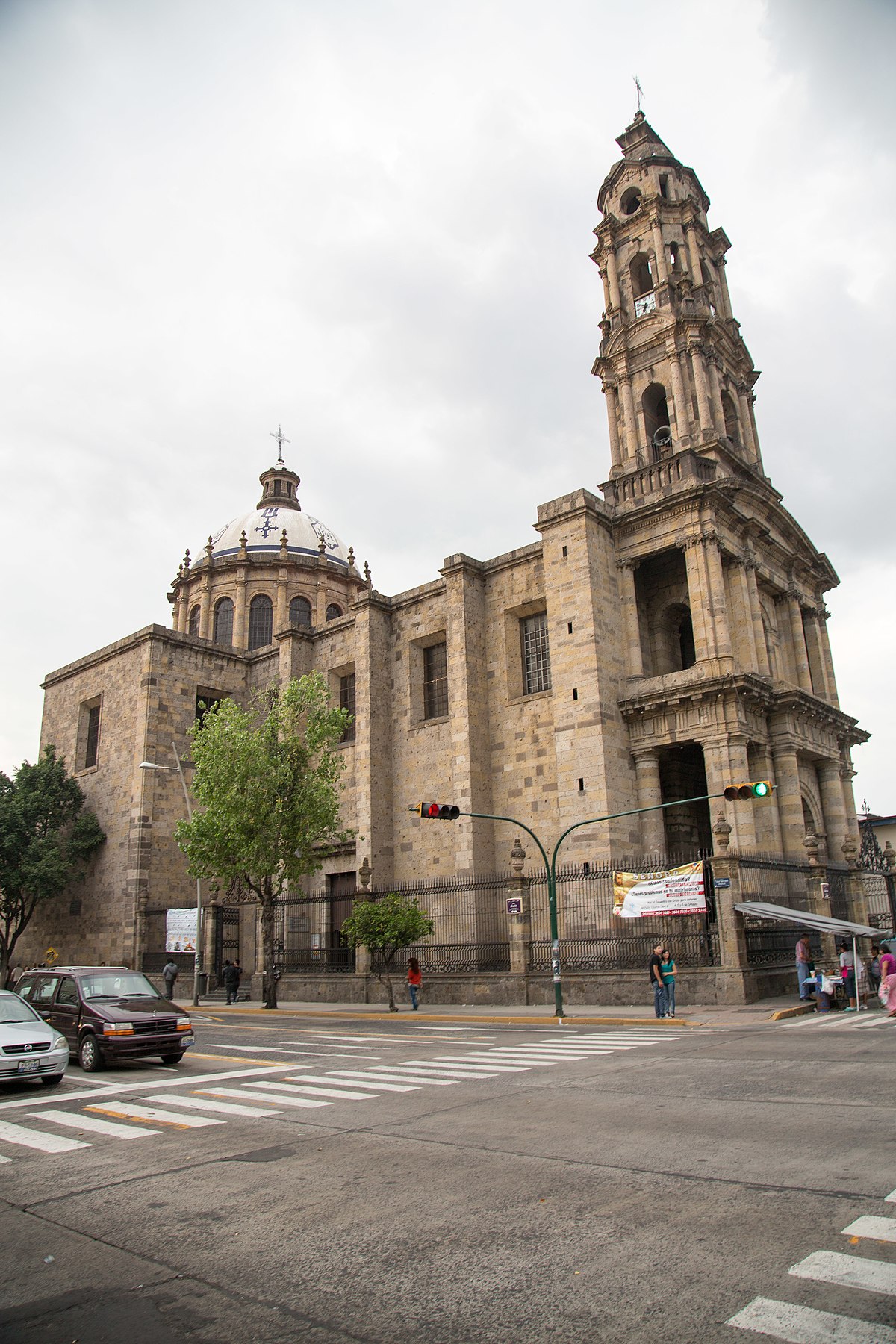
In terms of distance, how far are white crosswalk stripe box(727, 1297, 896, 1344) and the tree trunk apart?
23.4 metres

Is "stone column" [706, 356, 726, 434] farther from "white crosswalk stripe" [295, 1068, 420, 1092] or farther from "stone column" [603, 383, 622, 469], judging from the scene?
"white crosswalk stripe" [295, 1068, 420, 1092]

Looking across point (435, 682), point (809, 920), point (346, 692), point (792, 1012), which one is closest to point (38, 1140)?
point (792, 1012)

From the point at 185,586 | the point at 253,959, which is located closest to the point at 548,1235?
the point at 253,959

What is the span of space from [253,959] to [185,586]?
2319 cm

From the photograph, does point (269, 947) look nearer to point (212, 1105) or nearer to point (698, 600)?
point (698, 600)

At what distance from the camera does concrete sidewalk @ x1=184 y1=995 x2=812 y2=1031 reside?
17969 millimetres

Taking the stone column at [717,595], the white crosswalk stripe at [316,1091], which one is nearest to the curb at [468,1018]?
the white crosswalk stripe at [316,1091]

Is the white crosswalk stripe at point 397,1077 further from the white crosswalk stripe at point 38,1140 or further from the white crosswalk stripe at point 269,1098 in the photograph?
the white crosswalk stripe at point 38,1140

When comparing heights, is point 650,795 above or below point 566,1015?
above

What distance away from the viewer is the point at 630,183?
1388 inches

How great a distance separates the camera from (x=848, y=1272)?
14.5 ft

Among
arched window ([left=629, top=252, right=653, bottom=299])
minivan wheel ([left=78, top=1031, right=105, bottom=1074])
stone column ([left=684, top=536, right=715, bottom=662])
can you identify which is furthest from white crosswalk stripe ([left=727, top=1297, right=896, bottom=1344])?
arched window ([left=629, top=252, right=653, bottom=299])

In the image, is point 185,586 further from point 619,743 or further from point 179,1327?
point 179,1327

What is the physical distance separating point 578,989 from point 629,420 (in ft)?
65.0
